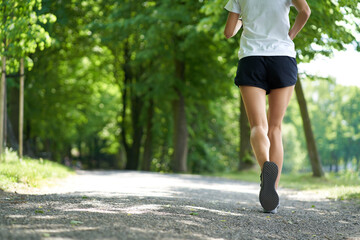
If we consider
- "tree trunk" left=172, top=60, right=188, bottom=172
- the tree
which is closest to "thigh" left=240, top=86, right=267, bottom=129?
the tree

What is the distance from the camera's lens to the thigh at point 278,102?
4191 millimetres

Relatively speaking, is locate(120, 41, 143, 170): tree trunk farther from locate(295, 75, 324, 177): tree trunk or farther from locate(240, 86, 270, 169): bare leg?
locate(240, 86, 270, 169): bare leg

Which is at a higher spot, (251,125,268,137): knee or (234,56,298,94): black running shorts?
(234,56,298,94): black running shorts

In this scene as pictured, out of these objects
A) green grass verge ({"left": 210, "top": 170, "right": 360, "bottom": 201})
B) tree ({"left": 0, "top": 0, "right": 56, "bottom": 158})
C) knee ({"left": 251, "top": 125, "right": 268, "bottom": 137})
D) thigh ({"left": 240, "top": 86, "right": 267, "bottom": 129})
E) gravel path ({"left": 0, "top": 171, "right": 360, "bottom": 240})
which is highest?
tree ({"left": 0, "top": 0, "right": 56, "bottom": 158})

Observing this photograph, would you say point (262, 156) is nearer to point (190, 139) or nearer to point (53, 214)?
point (53, 214)

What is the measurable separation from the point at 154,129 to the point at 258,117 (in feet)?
56.9

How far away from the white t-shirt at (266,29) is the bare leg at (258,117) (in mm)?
344

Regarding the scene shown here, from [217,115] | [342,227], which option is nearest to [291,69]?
[342,227]

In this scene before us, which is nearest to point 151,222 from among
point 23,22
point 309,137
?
point 23,22

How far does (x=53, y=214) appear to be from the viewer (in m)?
3.46

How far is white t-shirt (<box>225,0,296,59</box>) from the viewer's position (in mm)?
4137

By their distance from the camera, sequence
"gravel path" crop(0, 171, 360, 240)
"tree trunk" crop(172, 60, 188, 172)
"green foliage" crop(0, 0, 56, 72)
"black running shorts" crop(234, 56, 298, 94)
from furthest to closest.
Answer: "tree trunk" crop(172, 60, 188, 172) < "green foliage" crop(0, 0, 56, 72) < "black running shorts" crop(234, 56, 298, 94) < "gravel path" crop(0, 171, 360, 240)

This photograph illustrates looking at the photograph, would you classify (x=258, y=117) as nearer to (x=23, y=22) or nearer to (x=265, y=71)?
(x=265, y=71)

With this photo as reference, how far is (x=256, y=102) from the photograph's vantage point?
4.07 meters
